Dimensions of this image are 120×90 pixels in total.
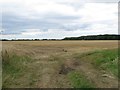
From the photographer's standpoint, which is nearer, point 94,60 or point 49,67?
point 49,67

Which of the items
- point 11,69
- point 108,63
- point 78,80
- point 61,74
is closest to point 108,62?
point 108,63

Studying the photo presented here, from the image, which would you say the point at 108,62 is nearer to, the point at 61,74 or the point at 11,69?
the point at 61,74

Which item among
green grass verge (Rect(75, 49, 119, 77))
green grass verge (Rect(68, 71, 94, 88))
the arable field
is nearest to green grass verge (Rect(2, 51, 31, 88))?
the arable field

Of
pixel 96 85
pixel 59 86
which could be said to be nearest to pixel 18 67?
pixel 59 86

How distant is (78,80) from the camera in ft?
40.7

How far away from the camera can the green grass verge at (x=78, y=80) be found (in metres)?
11.7

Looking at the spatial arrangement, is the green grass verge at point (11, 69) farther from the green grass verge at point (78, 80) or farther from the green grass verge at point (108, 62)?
the green grass verge at point (108, 62)

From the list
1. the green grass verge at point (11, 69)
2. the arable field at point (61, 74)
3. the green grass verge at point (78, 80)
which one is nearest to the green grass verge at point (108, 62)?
the arable field at point (61, 74)

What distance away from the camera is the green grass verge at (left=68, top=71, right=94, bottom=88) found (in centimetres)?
1167

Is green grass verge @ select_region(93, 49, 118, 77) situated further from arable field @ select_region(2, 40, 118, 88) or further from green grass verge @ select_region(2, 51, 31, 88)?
green grass verge @ select_region(2, 51, 31, 88)

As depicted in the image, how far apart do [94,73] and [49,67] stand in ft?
8.53

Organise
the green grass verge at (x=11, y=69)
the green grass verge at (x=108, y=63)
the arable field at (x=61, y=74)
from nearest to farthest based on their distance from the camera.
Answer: the arable field at (x=61, y=74) < the green grass verge at (x=11, y=69) < the green grass verge at (x=108, y=63)

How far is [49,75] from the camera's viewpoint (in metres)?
13.7

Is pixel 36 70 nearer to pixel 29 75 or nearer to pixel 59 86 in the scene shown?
pixel 29 75
